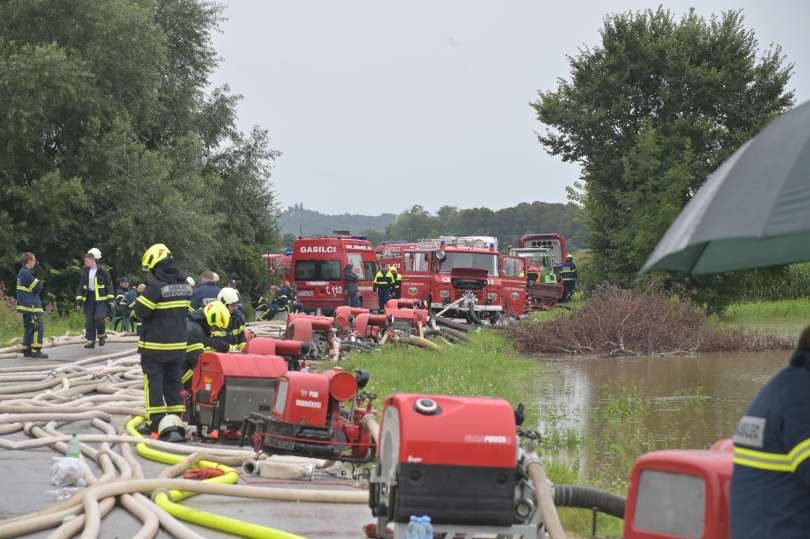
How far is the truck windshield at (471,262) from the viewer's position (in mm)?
31234

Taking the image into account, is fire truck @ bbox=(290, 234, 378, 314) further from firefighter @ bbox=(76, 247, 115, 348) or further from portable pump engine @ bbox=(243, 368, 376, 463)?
portable pump engine @ bbox=(243, 368, 376, 463)

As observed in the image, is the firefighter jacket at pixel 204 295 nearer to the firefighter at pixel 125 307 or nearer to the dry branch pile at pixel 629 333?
the dry branch pile at pixel 629 333

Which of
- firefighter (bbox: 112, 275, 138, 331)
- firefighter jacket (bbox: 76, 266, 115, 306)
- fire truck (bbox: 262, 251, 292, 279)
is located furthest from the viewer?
fire truck (bbox: 262, 251, 292, 279)

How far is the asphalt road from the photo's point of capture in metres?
6.96

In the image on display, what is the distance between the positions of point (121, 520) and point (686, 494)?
4.45 meters

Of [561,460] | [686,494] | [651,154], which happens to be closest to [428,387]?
[561,460]

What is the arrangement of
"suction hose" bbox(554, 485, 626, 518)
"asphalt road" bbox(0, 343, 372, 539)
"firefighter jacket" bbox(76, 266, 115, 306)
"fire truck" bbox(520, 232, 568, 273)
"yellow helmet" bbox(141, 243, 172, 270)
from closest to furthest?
"suction hose" bbox(554, 485, 626, 518), "asphalt road" bbox(0, 343, 372, 539), "yellow helmet" bbox(141, 243, 172, 270), "firefighter jacket" bbox(76, 266, 115, 306), "fire truck" bbox(520, 232, 568, 273)

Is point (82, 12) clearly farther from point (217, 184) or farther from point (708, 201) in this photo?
point (708, 201)

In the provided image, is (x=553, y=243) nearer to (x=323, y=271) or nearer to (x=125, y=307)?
(x=323, y=271)

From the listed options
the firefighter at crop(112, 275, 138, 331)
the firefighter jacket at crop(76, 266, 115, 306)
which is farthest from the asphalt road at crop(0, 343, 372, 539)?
the firefighter at crop(112, 275, 138, 331)

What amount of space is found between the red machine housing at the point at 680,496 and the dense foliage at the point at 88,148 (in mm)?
29658

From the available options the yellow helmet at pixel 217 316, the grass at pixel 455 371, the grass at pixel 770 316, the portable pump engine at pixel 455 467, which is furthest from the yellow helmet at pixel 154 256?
the grass at pixel 770 316

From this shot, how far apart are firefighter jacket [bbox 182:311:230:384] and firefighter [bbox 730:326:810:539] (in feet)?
28.1

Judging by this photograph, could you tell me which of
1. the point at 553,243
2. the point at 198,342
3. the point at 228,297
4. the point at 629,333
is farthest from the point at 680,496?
the point at 553,243
